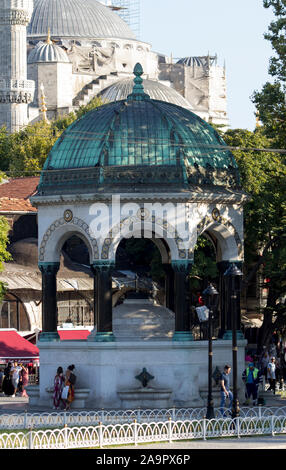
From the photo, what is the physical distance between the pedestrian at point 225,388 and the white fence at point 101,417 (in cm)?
23

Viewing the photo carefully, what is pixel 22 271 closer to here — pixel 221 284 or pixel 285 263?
pixel 285 263

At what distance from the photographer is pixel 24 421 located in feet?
90.8

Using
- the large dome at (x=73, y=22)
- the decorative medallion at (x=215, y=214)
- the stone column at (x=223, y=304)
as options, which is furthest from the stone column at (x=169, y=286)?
the large dome at (x=73, y=22)

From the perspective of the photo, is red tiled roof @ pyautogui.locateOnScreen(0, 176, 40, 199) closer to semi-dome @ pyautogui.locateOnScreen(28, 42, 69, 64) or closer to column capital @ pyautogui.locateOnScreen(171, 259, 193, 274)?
column capital @ pyautogui.locateOnScreen(171, 259, 193, 274)

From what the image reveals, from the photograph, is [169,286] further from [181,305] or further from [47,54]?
[47,54]

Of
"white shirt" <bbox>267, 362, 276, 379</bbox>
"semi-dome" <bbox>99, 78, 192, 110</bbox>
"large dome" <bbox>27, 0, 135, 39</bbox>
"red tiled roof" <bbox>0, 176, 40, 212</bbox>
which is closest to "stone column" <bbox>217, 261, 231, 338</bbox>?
"white shirt" <bbox>267, 362, 276, 379</bbox>

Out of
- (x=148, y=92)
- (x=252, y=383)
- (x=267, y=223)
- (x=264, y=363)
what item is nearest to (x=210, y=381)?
(x=252, y=383)

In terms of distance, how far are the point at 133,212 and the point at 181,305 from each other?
2395 millimetres

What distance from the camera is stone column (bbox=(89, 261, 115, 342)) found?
31.5m

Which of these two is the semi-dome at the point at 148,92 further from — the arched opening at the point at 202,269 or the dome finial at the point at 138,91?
the dome finial at the point at 138,91

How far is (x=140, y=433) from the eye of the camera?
25766 millimetres

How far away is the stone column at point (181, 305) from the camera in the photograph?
104 ft

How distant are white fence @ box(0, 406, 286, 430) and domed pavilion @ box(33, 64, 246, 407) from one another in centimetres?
166

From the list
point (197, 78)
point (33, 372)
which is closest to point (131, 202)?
point (33, 372)
